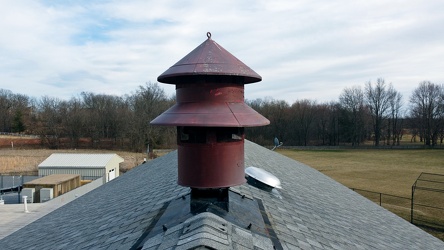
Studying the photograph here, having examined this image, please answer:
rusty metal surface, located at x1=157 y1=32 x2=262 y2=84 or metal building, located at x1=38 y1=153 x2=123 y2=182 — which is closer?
rusty metal surface, located at x1=157 y1=32 x2=262 y2=84

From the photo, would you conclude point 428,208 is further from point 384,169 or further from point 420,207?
point 384,169

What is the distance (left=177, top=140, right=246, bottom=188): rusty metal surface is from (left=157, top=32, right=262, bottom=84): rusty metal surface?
66 centimetres

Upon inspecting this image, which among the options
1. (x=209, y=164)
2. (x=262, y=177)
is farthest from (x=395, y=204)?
(x=209, y=164)

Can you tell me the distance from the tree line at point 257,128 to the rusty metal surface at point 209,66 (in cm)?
4889

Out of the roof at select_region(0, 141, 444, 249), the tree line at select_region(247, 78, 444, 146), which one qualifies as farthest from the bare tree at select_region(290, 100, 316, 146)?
the roof at select_region(0, 141, 444, 249)

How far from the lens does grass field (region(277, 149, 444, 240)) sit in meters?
23.0

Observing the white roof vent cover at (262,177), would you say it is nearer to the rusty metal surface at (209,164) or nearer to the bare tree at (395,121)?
the rusty metal surface at (209,164)

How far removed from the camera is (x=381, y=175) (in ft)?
125

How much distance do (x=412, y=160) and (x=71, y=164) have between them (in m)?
46.9

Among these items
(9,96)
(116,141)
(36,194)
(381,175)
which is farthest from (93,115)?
(381,175)

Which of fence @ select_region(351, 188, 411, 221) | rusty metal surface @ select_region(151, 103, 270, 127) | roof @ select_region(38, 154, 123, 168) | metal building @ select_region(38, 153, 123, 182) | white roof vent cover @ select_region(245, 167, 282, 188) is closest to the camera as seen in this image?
rusty metal surface @ select_region(151, 103, 270, 127)

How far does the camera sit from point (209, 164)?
314 centimetres

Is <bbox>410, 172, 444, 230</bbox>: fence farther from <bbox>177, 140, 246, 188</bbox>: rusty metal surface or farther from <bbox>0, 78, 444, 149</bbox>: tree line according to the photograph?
<bbox>0, 78, 444, 149</bbox>: tree line

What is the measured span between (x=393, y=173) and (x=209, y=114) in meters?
41.9
